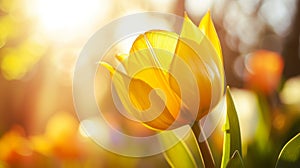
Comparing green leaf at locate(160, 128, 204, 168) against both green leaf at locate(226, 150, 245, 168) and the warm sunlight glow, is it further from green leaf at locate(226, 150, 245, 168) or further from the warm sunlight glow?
the warm sunlight glow

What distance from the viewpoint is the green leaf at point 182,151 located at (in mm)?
429

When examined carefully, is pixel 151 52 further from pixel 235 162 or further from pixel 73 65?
pixel 73 65

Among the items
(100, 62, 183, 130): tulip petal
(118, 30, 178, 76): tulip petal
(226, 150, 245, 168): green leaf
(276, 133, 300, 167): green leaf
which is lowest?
(276, 133, 300, 167): green leaf

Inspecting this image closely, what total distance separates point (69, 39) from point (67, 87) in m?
0.25

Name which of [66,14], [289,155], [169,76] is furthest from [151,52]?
[66,14]

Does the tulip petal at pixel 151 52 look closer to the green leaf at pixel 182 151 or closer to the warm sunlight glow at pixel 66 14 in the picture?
the green leaf at pixel 182 151

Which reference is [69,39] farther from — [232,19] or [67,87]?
[232,19]

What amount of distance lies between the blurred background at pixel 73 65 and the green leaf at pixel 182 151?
46 mm

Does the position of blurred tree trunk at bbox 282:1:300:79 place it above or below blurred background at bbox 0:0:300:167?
below

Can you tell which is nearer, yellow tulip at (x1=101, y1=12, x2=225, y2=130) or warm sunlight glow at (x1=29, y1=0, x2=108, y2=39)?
yellow tulip at (x1=101, y1=12, x2=225, y2=130)

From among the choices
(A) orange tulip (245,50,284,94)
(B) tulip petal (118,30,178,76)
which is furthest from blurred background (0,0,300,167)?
(B) tulip petal (118,30,178,76)

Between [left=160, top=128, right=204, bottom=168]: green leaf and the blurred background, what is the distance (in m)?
0.05

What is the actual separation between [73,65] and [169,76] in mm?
1786

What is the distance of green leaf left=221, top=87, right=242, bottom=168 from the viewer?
1.42 ft
